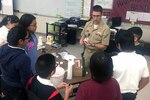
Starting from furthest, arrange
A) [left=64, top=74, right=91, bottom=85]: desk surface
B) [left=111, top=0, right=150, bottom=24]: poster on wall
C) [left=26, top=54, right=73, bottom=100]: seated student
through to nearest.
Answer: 1. [left=111, top=0, right=150, bottom=24]: poster on wall
2. [left=64, top=74, right=91, bottom=85]: desk surface
3. [left=26, top=54, right=73, bottom=100]: seated student

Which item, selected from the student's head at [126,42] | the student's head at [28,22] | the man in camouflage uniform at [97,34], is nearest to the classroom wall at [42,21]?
the man in camouflage uniform at [97,34]

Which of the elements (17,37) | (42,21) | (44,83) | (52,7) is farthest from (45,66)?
(42,21)

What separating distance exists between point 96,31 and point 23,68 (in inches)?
63.6

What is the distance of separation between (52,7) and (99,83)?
526cm

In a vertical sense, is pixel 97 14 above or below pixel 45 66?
above

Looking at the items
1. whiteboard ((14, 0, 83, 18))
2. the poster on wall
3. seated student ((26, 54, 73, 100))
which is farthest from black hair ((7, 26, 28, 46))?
whiteboard ((14, 0, 83, 18))

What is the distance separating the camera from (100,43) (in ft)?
11.8

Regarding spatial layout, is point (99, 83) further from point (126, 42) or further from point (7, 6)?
point (7, 6)

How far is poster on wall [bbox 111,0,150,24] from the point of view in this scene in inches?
228

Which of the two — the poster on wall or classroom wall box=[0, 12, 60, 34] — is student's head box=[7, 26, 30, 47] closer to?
the poster on wall

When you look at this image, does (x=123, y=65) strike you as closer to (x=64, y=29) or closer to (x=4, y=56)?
(x=4, y=56)

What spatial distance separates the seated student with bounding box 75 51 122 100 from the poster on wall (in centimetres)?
438

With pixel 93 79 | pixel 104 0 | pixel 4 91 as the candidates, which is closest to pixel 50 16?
pixel 104 0

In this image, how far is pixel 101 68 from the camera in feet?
5.62
